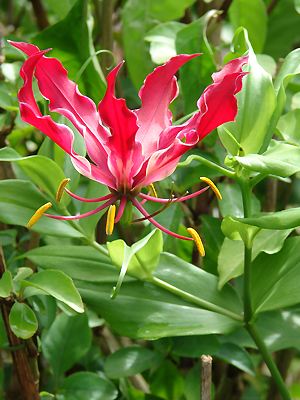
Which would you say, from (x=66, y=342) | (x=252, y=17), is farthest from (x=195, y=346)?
(x=252, y=17)

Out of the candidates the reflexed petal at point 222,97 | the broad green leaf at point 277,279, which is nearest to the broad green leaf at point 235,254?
the broad green leaf at point 277,279

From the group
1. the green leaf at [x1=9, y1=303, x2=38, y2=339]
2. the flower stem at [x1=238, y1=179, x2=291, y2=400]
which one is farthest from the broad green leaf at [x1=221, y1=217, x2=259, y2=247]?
the green leaf at [x1=9, y1=303, x2=38, y2=339]

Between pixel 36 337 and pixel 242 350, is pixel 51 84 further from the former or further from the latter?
pixel 242 350

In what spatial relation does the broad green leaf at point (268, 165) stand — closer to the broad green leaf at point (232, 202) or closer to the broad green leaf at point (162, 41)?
the broad green leaf at point (232, 202)

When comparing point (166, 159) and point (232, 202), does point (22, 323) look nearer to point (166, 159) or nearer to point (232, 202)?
point (166, 159)

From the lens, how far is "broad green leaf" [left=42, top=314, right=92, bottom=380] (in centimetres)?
105

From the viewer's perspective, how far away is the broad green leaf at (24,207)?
0.90m

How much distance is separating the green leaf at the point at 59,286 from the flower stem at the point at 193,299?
11 centimetres

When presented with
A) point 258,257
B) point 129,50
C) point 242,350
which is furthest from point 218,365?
point 129,50

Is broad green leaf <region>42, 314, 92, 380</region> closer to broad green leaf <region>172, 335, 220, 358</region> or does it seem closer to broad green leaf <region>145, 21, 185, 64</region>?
broad green leaf <region>172, 335, 220, 358</region>

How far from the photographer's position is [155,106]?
777 mm

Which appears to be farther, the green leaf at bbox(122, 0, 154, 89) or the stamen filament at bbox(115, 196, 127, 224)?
the green leaf at bbox(122, 0, 154, 89)

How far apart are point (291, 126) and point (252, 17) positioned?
1.07 ft

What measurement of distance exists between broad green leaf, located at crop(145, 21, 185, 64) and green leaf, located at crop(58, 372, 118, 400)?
1.35 ft
